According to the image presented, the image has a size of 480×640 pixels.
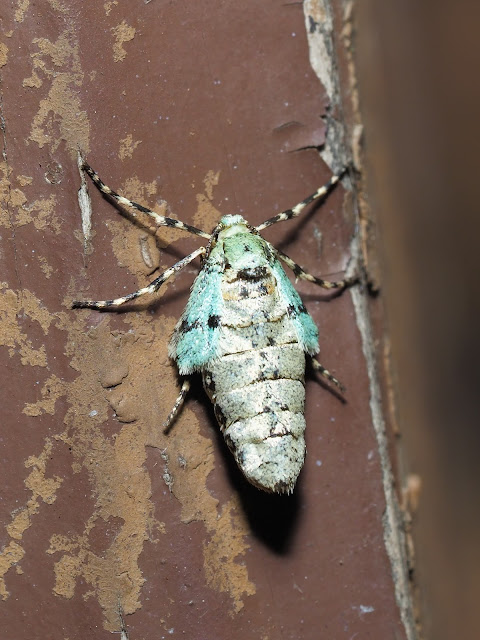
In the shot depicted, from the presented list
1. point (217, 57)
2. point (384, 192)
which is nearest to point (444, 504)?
point (384, 192)

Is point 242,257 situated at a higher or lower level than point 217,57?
lower

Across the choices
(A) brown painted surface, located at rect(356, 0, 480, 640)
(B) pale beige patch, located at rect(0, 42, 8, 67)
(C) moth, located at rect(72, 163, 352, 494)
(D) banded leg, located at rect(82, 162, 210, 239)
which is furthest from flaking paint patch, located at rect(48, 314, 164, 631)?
(A) brown painted surface, located at rect(356, 0, 480, 640)

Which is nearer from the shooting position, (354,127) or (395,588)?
(395,588)

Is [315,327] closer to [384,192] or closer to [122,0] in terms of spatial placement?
[122,0]

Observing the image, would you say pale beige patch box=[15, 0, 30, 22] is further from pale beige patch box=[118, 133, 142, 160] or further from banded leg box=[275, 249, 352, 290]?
banded leg box=[275, 249, 352, 290]

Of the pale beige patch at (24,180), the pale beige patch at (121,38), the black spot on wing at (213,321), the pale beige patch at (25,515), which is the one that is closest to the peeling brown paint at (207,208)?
the black spot on wing at (213,321)

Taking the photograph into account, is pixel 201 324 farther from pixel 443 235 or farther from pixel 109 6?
pixel 443 235
